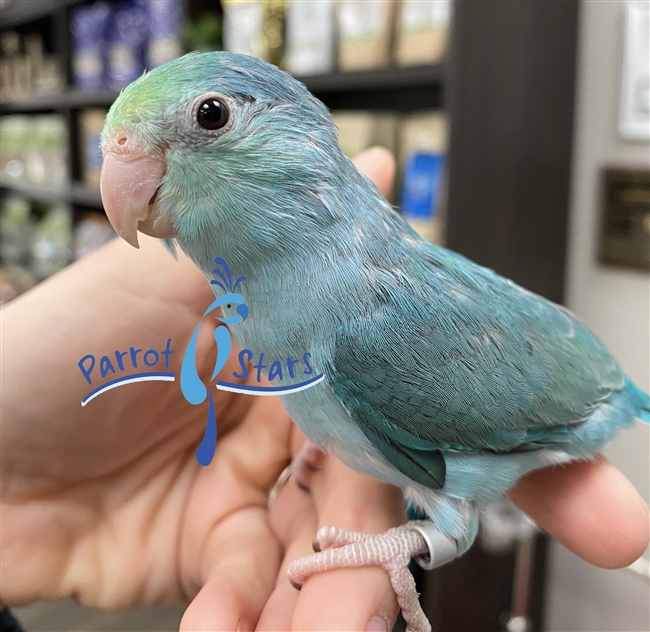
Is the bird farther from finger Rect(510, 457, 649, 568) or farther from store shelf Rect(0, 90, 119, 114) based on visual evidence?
store shelf Rect(0, 90, 119, 114)

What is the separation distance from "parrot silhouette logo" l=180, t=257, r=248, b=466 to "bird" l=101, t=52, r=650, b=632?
0.03ft

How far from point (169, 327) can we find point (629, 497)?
534 millimetres

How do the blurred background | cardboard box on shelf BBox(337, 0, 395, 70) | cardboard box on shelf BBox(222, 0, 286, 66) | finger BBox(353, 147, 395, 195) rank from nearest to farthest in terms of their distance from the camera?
finger BBox(353, 147, 395, 195) < the blurred background < cardboard box on shelf BBox(337, 0, 395, 70) < cardboard box on shelf BBox(222, 0, 286, 66)

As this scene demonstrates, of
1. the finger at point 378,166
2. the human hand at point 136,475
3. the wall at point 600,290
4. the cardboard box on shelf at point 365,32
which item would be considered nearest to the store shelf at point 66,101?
the cardboard box on shelf at point 365,32

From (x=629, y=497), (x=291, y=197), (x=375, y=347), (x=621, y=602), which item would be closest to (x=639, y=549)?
(x=629, y=497)

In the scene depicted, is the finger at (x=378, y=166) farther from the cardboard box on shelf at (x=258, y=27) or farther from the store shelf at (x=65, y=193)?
the store shelf at (x=65, y=193)

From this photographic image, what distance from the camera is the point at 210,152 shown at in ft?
1.26

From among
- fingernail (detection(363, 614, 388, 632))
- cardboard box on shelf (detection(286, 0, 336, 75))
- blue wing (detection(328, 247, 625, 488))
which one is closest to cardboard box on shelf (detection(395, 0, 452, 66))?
cardboard box on shelf (detection(286, 0, 336, 75))

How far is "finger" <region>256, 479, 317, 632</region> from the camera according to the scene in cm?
53

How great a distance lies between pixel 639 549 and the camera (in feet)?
2.03

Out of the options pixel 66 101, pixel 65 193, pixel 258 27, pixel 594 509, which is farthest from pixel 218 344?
pixel 66 101

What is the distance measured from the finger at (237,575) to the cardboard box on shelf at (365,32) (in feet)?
3.05

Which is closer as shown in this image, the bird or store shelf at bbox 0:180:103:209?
the bird

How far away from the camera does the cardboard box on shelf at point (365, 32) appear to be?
3.69ft
